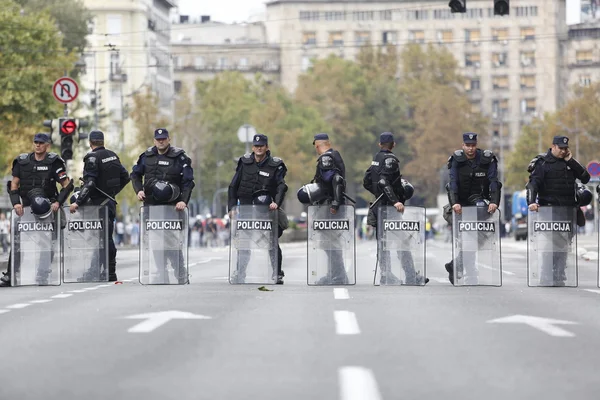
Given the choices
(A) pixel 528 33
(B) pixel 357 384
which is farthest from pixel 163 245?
(A) pixel 528 33

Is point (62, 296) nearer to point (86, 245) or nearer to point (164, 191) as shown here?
point (164, 191)

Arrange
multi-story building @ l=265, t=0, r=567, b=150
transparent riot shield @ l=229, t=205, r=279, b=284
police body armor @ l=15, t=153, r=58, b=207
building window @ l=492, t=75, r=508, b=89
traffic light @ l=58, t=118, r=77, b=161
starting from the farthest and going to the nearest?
building window @ l=492, t=75, r=508, b=89
multi-story building @ l=265, t=0, r=567, b=150
traffic light @ l=58, t=118, r=77, b=161
police body armor @ l=15, t=153, r=58, b=207
transparent riot shield @ l=229, t=205, r=279, b=284

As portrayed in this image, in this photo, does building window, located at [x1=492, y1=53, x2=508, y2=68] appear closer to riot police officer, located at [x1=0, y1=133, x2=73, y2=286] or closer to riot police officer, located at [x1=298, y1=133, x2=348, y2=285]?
riot police officer, located at [x1=0, y1=133, x2=73, y2=286]

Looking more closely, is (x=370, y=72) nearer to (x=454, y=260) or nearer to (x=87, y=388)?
(x=454, y=260)

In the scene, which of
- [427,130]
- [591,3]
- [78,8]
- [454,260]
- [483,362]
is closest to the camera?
[483,362]

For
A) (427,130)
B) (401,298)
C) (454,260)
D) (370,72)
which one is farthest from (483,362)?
(370,72)

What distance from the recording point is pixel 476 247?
75.4 ft

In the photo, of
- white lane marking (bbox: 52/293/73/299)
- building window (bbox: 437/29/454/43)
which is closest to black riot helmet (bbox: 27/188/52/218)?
white lane marking (bbox: 52/293/73/299)

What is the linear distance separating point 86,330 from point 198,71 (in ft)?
577

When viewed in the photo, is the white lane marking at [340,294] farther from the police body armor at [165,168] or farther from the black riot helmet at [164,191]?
the police body armor at [165,168]

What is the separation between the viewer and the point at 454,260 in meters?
23.0

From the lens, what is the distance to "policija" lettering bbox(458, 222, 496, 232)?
22859 mm

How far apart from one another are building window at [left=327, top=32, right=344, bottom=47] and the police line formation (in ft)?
539

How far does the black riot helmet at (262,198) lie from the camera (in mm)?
23125
